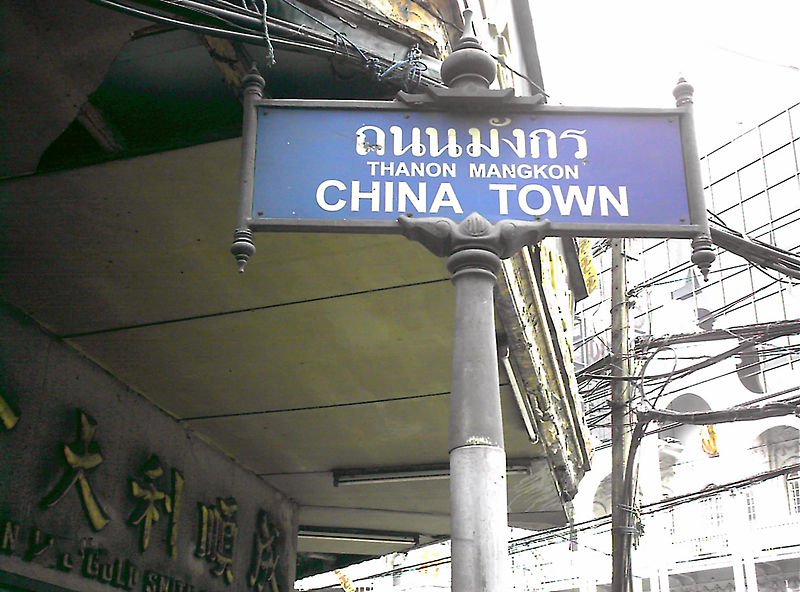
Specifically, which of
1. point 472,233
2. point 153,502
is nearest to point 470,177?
point 472,233

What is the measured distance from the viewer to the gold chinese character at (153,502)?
19.1ft

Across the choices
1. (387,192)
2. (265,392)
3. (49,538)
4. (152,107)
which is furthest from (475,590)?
(265,392)

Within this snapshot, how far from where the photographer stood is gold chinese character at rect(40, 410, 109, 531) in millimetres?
5133

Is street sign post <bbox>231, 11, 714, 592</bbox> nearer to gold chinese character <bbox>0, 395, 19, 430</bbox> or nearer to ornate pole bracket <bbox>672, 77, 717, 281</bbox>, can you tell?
ornate pole bracket <bbox>672, 77, 717, 281</bbox>

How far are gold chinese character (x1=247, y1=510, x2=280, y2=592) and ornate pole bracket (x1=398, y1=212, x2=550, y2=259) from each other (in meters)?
5.33

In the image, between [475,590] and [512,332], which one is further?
[512,332]

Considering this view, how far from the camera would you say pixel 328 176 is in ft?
9.96

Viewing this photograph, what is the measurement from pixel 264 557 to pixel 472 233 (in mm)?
5604

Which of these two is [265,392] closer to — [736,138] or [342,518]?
[342,518]

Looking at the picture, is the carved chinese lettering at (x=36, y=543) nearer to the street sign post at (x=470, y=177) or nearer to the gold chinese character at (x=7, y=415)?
the gold chinese character at (x=7, y=415)

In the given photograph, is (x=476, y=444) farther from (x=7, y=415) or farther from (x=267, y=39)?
(x=7, y=415)

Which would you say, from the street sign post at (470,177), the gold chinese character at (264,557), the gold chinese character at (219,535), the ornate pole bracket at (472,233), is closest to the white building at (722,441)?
the gold chinese character at (264,557)

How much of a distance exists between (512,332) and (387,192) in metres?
2.20

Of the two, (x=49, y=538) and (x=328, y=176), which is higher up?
(x=328, y=176)
